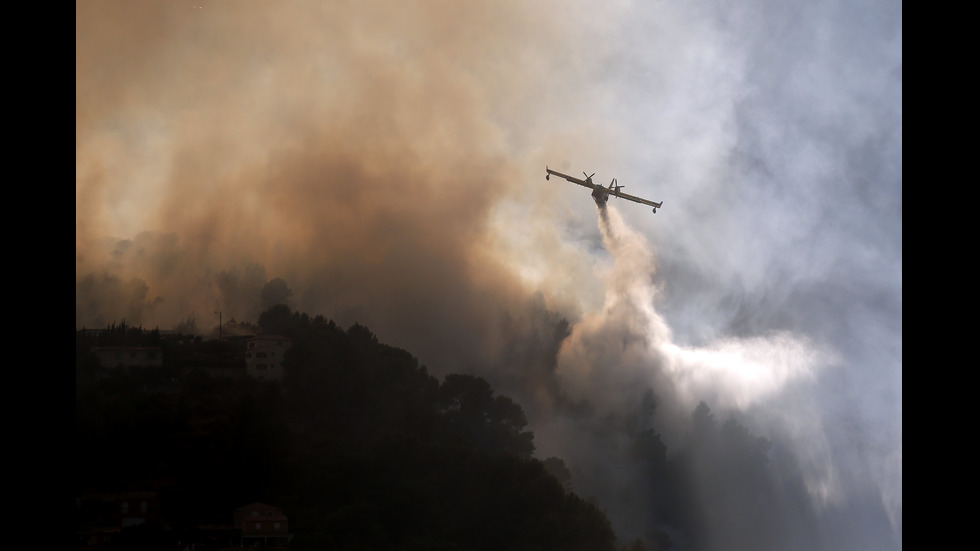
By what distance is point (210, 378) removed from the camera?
12.2 m

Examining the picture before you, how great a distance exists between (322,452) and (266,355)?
1851mm

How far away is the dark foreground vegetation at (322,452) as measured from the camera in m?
11.7

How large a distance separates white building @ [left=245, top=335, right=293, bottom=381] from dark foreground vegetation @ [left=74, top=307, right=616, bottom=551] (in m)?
0.12

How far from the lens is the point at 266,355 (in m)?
12.6

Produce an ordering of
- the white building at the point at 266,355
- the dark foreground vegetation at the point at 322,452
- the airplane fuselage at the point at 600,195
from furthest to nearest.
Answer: the airplane fuselage at the point at 600,195, the white building at the point at 266,355, the dark foreground vegetation at the point at 322,452

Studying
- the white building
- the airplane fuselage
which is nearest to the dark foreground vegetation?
the white building

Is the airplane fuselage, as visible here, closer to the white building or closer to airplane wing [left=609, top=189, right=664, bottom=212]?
airplane wing [left=609, top=189, right=664, bottom=212]

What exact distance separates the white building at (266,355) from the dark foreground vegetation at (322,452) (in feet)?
0.39

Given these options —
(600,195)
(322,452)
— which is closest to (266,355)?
(322,452)

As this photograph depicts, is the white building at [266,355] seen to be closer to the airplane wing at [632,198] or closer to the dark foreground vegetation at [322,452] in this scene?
the dark foreground vegetation at [322,452]

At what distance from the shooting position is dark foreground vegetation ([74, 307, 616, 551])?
11.7m

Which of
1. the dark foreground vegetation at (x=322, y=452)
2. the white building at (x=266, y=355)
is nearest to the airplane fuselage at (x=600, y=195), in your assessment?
the dark foreground vegetation at (x=322, y=452)
